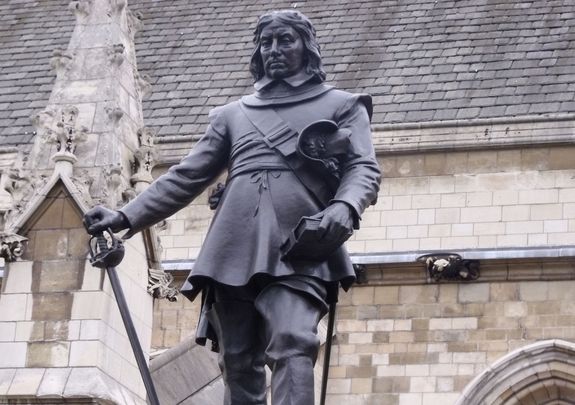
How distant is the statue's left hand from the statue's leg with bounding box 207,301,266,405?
448 mm

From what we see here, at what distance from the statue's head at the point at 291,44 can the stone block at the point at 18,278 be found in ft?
21.2

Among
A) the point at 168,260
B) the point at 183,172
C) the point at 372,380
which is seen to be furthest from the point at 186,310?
the point at 183,172

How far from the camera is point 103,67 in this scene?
592 inches

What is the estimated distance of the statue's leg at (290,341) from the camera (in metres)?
7.24

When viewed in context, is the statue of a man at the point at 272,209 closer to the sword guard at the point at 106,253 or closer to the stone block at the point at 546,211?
the sword guard at the point at 106,253

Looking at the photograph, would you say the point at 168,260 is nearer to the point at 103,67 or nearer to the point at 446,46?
the point at 446,46

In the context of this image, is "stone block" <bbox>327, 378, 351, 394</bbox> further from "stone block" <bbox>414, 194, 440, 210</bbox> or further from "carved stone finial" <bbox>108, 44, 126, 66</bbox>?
"carved stone finial" <bbox>108, 44, 126, 66</bbox>

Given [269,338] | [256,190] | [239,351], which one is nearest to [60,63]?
[256,190]

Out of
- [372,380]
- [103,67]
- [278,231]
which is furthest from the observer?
[372,380]

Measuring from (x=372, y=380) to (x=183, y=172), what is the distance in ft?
39.2

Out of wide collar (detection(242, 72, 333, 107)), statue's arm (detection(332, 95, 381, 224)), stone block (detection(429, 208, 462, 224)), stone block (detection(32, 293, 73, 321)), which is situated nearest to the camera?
statue's arm (detection(332, 95, 381, 224))

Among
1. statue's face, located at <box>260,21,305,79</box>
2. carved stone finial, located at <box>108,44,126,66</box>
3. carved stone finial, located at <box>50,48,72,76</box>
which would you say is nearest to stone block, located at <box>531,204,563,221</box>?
carved stone finial, located at <box>108,44,126,66</box>

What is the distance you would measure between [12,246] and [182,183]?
21.1ft

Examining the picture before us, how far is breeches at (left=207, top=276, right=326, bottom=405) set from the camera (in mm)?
7258
